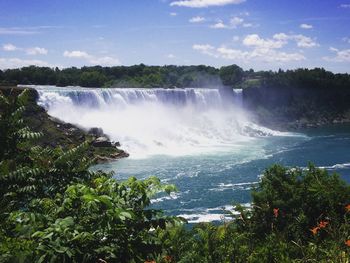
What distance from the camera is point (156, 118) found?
193ft

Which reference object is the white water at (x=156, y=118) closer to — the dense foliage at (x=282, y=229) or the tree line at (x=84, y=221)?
the dense foliage at (x=282, y=229)

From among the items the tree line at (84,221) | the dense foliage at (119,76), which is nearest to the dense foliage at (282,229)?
the tree line at (84,221)

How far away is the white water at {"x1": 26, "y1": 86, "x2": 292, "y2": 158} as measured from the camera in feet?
158

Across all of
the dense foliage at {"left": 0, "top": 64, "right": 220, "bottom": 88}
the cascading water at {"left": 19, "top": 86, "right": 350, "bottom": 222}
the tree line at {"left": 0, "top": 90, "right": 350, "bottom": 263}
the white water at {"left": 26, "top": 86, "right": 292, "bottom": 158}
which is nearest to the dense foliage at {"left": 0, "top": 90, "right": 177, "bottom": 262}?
the tree line at {"left": 0, "top": 90, "right": 350, "bottom": 263}

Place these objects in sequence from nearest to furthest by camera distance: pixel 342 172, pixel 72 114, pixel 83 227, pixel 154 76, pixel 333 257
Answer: pixel 83 227 → pixel 333 257 → pixel 342 172 → pixel 72 114 → pixel 154 76

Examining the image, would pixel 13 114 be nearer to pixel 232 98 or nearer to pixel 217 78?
pixel 232 98

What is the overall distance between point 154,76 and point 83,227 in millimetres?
86552

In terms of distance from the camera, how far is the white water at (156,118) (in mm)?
48281

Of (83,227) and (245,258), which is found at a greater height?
(83,227)

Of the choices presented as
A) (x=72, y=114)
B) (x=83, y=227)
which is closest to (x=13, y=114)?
(x=83, y=227)

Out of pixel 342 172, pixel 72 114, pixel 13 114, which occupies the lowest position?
pixel 342 172

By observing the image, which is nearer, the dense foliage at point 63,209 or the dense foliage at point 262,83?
the dense foliage at point 63,209

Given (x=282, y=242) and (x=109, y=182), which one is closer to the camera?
(x=109, y=182)

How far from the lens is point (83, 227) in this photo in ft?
12.5
